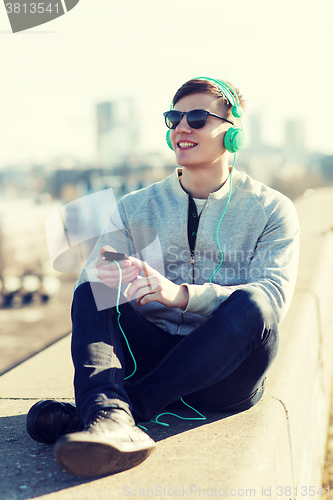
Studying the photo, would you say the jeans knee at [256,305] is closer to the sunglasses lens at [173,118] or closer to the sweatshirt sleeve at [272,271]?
the sweatshirt sleeve at [272,271]

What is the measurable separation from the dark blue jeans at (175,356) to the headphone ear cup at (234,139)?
79cm

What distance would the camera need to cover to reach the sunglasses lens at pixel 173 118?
243 centimetres

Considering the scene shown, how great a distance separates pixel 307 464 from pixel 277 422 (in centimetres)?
69

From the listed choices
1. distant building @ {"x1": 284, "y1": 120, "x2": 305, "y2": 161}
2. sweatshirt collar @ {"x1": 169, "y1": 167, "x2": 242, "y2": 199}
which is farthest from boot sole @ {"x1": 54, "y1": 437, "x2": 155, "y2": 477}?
distant building @ {"x1": 284, "y1": 120, "x2": 305, "y2": 161}

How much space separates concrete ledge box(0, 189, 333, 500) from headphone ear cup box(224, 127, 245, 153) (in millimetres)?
1131

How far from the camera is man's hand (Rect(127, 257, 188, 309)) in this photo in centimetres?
200

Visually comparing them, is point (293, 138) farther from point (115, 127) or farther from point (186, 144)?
point (186, 144)

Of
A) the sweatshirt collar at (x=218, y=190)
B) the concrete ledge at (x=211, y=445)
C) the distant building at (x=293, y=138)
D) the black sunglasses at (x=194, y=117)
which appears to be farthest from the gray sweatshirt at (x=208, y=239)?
the distant building at (x=293, y=138)

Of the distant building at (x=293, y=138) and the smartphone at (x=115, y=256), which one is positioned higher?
the smartphone at (x=115, y=256)

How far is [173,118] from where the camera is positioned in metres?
2.45

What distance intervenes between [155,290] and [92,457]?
0.66 m

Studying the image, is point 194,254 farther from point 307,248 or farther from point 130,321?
point 307,248

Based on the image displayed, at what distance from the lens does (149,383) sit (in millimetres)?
1929

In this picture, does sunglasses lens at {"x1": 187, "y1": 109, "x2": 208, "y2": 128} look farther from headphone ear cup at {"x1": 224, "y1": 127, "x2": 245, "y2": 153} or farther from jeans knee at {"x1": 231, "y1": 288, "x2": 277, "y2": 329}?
jeans knee at {"x1": 231, "y1": 288, "x2": 277, "y2": 329}
